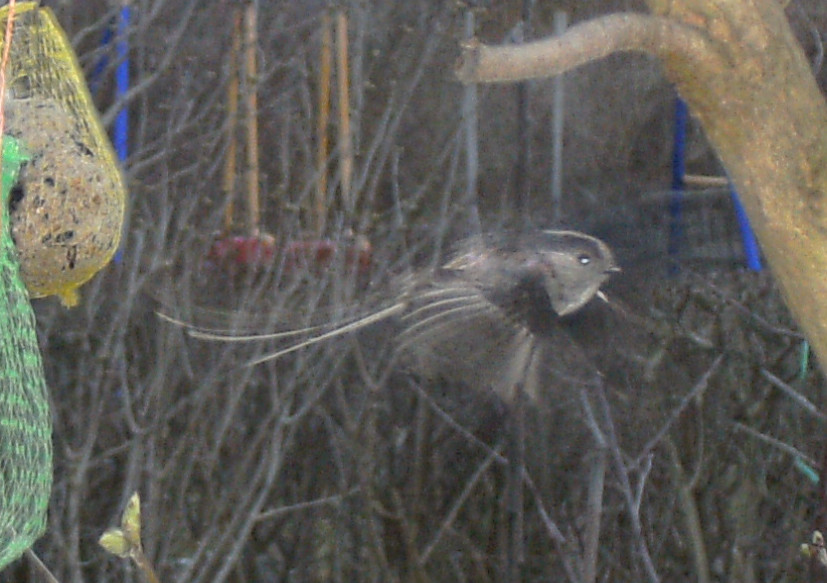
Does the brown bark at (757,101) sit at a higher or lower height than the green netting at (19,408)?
higher

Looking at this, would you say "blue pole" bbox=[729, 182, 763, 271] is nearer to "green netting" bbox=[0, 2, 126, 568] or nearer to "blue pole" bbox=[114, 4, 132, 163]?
"blue pole" bbox=[114, 4, 132, 163]

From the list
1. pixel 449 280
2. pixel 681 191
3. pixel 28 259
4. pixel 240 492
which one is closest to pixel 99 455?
pixel 240 492

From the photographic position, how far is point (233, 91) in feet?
8.01

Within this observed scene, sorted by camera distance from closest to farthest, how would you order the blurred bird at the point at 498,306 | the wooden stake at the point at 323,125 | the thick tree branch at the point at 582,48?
the thick tree branch at the point at 582,48 → the blurred bird at the point at 498,306 → the wooden stake at the point at 323,125

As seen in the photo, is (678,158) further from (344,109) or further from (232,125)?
(232,125)

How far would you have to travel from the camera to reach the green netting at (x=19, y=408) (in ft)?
3.83

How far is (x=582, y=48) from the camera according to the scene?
3.19 ft

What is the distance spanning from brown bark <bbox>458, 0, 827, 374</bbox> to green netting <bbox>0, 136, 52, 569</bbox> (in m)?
0.63

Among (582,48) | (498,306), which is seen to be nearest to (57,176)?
(582,48)

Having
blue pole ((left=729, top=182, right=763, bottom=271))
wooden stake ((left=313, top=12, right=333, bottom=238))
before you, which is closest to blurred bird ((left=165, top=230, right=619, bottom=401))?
wooden stake ((left=313, top=12, right=333, bottom=238))

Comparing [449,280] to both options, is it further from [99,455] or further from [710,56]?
[710,56]

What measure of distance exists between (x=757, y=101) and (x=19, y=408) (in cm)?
87

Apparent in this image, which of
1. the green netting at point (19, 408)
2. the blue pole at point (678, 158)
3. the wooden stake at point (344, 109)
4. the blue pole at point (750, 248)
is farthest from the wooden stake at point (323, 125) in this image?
the green netting at point (19, 408)

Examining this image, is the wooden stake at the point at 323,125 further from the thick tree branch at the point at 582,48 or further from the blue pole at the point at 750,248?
the thick tree branch at the point at 582,48
